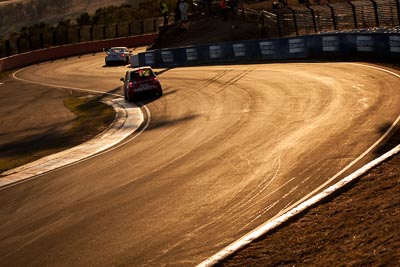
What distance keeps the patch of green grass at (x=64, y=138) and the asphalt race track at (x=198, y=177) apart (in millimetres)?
2248

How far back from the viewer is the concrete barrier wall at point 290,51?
2997 cm

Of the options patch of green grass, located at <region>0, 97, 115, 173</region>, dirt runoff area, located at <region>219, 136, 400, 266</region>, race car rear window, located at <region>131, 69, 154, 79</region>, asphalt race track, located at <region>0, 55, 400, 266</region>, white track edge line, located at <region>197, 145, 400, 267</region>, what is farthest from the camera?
race car rear window, located at <region>131, 69, 154, 79</region>

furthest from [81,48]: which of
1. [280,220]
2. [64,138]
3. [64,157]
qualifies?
[280,220]

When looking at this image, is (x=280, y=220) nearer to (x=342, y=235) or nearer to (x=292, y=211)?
(x=292, y=211)

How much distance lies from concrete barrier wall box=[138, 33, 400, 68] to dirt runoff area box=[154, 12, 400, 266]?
18378 millimetres

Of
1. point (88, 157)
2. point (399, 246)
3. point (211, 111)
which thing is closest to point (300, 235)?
point (399, 246)

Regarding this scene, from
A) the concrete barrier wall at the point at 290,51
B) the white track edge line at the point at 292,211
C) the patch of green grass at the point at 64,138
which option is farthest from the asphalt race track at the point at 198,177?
the concrete barrier wall at the point at 290,51

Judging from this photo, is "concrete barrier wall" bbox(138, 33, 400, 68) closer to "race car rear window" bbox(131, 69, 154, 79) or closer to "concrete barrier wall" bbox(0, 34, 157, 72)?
"race car rear window" bbox(131, 69, 154, 79)

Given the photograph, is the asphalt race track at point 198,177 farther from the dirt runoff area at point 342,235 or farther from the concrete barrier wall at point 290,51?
the concrete barrier wall at point 290,51

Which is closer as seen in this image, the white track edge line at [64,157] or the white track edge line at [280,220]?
the white track edge line at [280,220]

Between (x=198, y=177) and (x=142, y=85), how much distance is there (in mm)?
15848

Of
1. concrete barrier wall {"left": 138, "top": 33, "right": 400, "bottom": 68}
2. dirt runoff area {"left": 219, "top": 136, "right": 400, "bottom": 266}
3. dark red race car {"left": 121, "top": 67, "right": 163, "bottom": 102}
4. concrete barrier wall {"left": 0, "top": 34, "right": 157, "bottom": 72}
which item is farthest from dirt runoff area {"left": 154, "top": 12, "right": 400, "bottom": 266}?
concrete barrier wall {"left": 0, "top": 34, "right": 157, "bottom": 72}

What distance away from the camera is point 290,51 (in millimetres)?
35781

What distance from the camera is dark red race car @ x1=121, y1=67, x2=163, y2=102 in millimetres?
29688
